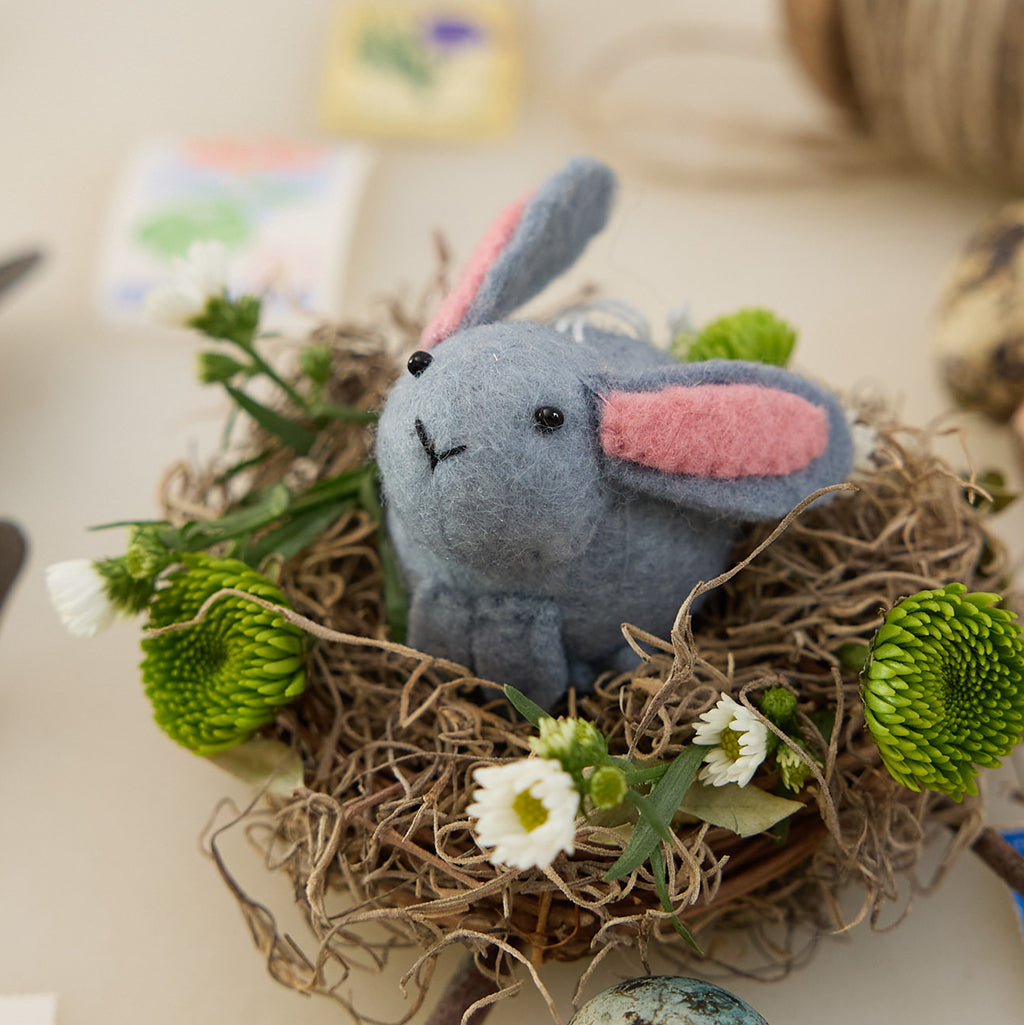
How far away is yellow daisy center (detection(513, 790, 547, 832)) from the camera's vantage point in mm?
389

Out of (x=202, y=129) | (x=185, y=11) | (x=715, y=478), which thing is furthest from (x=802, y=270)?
(x=185, y=11)

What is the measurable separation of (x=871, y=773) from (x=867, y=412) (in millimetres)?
268

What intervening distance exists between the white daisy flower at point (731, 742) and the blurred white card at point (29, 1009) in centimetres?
40

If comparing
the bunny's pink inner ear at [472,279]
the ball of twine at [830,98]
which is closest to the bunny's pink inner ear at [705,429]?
the bunny's pink inner ear at [472,279]

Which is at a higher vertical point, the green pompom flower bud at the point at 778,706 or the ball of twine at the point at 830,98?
the ball of twine at the point at 830,98

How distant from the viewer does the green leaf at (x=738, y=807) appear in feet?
1.61

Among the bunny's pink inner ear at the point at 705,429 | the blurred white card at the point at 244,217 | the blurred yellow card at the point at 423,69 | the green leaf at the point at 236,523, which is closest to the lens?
the bunny's pink inner ear at the point at 705,429

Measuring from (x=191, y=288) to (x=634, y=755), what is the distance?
0.37 metres

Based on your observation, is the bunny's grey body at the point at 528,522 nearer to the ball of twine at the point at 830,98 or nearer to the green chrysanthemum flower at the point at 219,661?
the green chrysanthemum flower at the point at 219,661

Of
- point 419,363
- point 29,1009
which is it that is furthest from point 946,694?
point 29,1009

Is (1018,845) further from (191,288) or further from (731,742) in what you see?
(191,288)

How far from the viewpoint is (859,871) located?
55 centimetres

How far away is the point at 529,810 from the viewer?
1.29ft

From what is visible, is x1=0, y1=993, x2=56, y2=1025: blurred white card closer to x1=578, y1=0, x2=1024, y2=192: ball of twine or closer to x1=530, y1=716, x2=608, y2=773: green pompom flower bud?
x1=530, y1=716, x2=608, y2=773: green pompom flower bud
